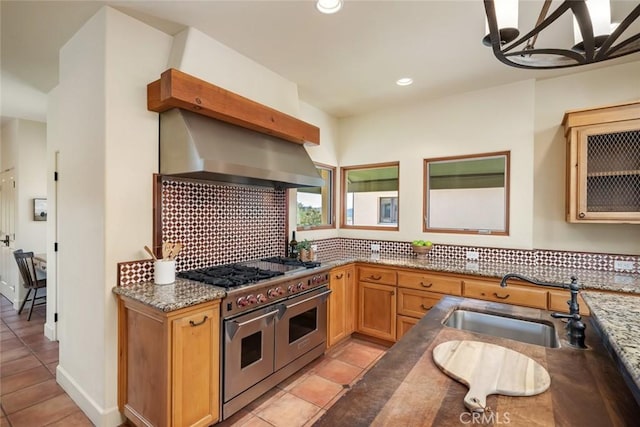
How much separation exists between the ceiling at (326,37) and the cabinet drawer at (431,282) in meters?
2.01

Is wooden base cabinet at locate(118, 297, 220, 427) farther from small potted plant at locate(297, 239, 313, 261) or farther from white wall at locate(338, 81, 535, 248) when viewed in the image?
white wall at locate(338, 81, 535, 248)

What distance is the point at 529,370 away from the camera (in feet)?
3.54

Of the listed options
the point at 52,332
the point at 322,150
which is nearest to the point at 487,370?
the point at 322,150

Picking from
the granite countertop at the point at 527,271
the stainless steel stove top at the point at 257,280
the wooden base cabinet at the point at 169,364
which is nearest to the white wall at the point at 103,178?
the wooden base cabinet at the point at 169,364

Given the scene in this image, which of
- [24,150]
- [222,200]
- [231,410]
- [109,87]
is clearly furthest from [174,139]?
[24,150]

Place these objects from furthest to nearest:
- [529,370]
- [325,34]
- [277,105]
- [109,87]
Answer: [277,105] < [325,34] < [109,87] < [529,370]

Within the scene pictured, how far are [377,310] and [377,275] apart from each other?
388 millimetres

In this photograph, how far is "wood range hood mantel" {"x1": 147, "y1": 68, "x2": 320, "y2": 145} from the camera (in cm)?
204

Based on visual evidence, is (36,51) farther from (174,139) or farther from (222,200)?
(222,200)

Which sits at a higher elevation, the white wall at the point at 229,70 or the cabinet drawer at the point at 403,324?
the white wall at the point at 229,70

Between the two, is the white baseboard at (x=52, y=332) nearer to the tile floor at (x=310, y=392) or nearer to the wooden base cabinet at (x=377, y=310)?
the tile floor at (x=310, y=392)

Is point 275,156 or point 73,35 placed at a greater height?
point 73,35

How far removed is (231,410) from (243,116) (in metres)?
2.15

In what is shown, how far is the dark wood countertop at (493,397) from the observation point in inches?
33.3
